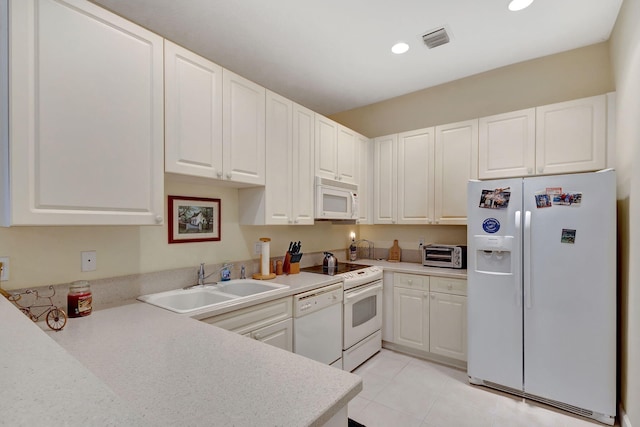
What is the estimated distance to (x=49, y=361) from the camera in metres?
0.67

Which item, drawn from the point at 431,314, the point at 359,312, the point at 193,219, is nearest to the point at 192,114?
the point at 193,219

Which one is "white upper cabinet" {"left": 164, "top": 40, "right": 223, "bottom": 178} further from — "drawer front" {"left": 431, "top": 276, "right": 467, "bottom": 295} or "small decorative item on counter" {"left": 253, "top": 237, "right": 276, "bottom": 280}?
"drawer front" {"left": 431, "top": 276, "right": 467, "bottom": 295}

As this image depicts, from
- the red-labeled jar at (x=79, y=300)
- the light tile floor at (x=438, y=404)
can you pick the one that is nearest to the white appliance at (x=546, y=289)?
the light tile floor at (x=438, y=404)

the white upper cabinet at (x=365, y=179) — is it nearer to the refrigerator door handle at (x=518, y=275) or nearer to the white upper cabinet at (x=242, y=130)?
the white upper cabinet at (x=242, y=130)

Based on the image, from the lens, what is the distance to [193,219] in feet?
7.47

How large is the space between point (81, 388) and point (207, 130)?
1683 millimetres

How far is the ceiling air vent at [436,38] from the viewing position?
234cm

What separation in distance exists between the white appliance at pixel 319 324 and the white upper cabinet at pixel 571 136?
2075 mm

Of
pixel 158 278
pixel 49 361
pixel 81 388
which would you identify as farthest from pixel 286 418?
pixel 158 278

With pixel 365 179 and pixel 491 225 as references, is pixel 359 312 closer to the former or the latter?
pixel 491 225

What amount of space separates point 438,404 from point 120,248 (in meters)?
2.46

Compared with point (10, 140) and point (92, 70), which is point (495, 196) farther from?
point (10, 140)

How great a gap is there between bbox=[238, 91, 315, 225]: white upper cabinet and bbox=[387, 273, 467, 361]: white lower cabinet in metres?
1.23

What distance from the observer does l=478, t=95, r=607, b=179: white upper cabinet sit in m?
2.36
